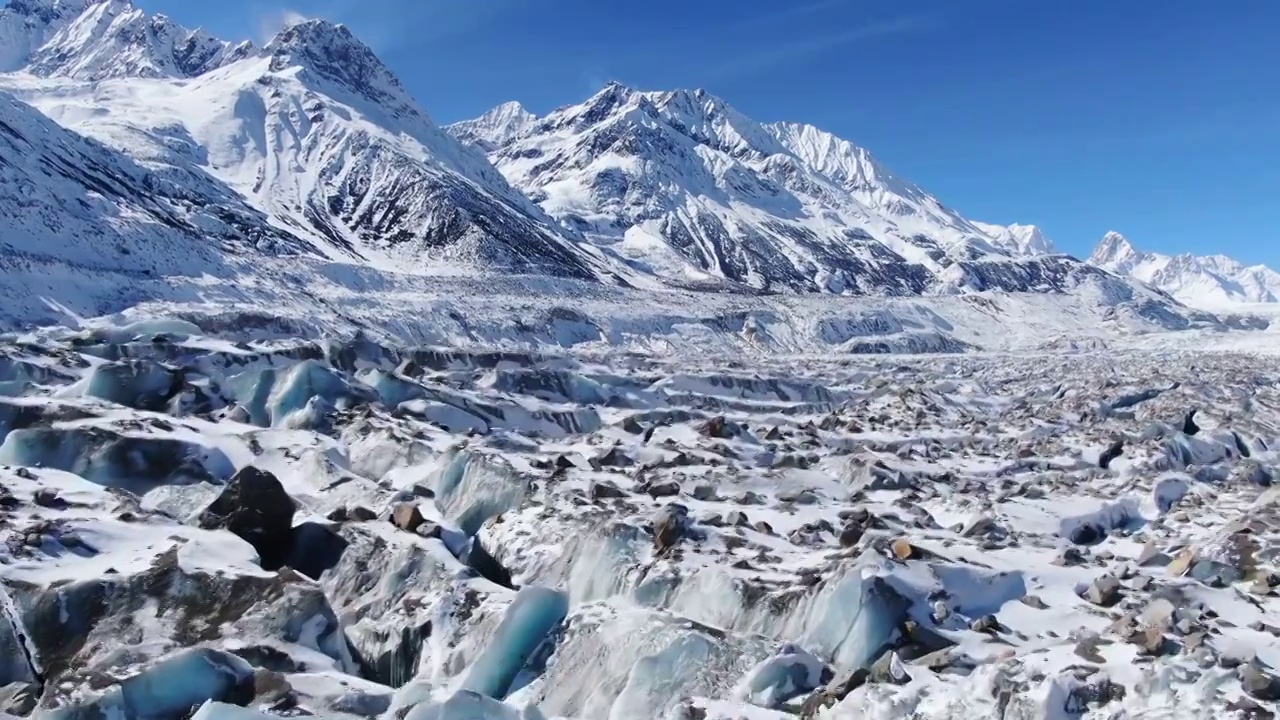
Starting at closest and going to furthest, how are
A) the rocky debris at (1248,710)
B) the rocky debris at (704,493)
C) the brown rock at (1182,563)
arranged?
1. the rocky debris at (1248,710)
2. the brown rock at (1182,563)
3. the rocky debris at (704,493)

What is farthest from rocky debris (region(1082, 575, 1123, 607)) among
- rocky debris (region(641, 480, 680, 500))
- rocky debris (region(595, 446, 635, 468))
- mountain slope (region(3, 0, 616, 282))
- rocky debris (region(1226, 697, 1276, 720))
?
mountain slope (region(3, 0, 616, 282))

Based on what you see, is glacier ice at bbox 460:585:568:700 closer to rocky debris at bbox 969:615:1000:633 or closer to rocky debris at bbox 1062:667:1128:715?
rocky debris at bbox 969:615:1000:633

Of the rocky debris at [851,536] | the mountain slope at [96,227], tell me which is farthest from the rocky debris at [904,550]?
the mountain slope at [96,227]

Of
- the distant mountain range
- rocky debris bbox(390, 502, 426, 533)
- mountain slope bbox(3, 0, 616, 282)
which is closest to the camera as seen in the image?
rocky debris bbox(390, 502, 426, 533)

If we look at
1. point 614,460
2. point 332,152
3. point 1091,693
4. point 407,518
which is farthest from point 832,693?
point 332,152

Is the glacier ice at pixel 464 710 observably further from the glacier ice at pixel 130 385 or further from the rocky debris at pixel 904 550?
the glacier ice at pixel 130 385

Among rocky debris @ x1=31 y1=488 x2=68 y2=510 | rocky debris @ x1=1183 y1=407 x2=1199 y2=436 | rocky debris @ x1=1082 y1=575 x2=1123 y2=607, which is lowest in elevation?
rocky debris @ x1=31 y1=488 x2=68 y2=510

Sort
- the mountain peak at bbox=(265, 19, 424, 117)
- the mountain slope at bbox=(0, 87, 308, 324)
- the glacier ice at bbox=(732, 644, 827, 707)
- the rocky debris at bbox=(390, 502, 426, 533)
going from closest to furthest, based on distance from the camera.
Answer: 1. the glacier ice at bbox=(732, 644, 827, 707)
2. the rocky debris at bbox=(390, 502, 426, 533)
3. the mountain slope at bbox=(0, 87, 308, 324)
4. the mountain peak at bbox=(265, 19, 424, 117)
